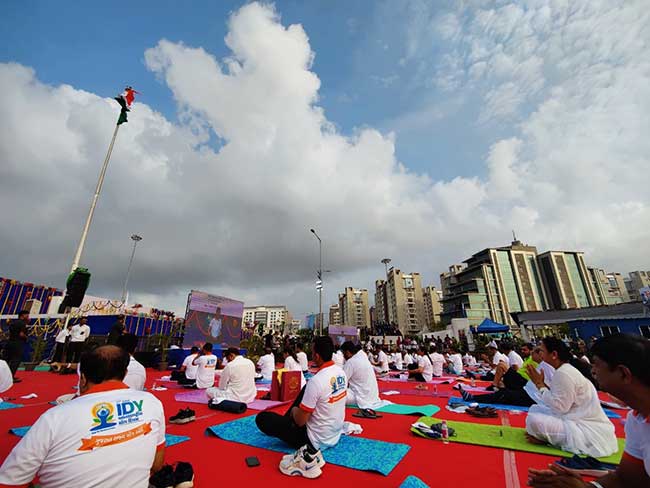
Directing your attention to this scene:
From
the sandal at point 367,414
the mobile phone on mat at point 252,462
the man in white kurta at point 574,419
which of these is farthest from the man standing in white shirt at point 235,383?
the man in white kurta at point 574,419

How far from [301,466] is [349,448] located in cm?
92

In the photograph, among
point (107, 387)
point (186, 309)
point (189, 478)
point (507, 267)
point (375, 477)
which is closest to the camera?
point (107, 387)

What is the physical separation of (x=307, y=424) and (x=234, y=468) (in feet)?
2.82

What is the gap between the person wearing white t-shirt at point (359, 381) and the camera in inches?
235

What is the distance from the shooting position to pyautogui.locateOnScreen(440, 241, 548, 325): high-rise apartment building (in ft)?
179

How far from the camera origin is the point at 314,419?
11.3ft

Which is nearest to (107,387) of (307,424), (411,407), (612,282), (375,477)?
(307,424)

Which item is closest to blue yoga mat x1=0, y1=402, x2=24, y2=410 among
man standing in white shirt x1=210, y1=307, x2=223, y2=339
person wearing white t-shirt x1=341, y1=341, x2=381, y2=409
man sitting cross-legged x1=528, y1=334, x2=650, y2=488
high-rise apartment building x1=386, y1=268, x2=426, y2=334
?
person wearing white t-shirt x1=341, y1=341, x2=381, y2=409

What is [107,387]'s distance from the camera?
72.8 inches

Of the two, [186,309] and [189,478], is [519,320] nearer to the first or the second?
[186,309]

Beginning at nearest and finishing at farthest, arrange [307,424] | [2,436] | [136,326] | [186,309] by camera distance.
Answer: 1. [307,424]
2. [2,436]
3. [186,309]
4. [136,326]

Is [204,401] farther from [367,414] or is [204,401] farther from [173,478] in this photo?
[173,478]

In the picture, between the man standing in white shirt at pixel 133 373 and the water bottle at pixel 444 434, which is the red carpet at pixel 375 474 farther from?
the man standing in white shirt at pixel 133 373

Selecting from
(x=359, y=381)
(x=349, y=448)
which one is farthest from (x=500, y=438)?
(x=359, y=381)
